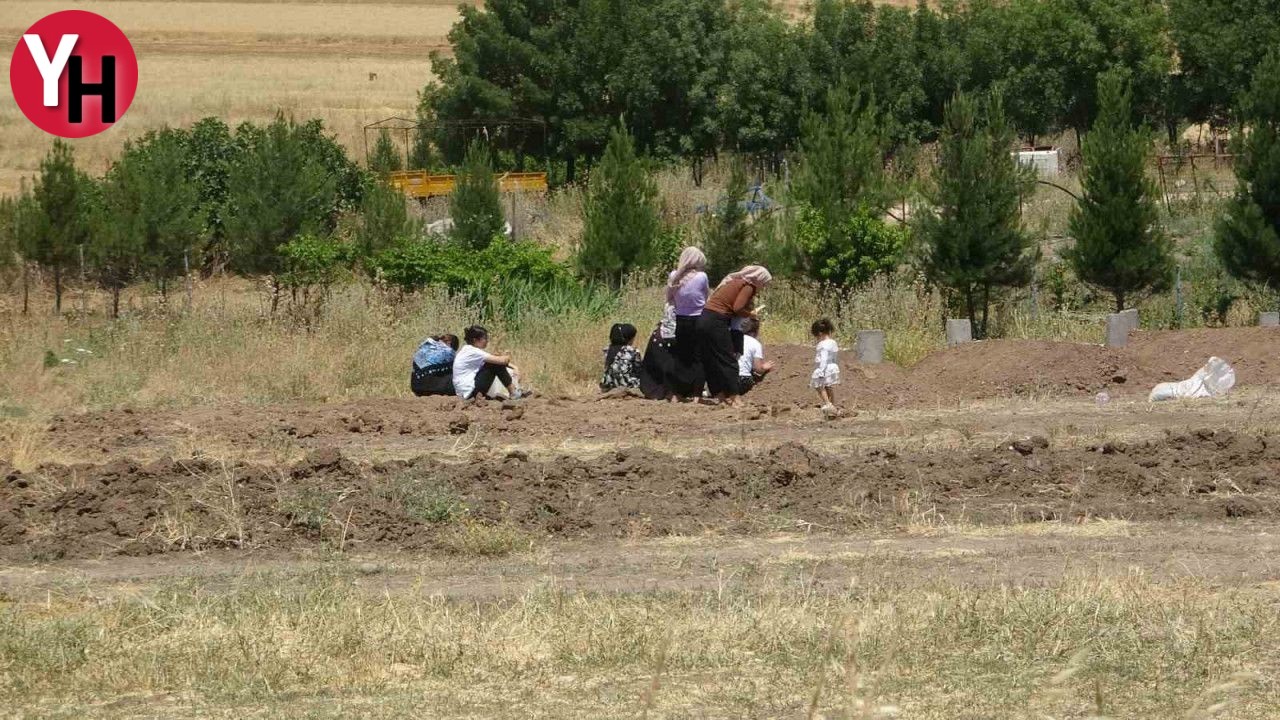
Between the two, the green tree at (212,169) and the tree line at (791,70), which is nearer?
the green tree at (212,169)

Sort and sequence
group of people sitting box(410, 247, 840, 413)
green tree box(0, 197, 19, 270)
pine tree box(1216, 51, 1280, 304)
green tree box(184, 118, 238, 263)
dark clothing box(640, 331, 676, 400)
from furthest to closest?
1. green tree box(184, 118, 238, 263)
2. green tree box(0, 197, 19, 270)
3. pine tree box(1216, 51, 1280, 304)
4. dark clothing box(640, 331, 676, 400)
5. group of people sitting box(410, 247, 840, 413)

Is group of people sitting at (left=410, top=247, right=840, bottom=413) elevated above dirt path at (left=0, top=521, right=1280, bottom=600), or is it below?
above

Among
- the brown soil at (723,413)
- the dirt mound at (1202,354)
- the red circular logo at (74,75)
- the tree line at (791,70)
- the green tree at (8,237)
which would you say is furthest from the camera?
the tree line at (791,70)

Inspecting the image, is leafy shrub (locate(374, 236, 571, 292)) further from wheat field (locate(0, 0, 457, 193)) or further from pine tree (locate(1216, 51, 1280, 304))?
wheat field (locate(0, 0, 457, 193))


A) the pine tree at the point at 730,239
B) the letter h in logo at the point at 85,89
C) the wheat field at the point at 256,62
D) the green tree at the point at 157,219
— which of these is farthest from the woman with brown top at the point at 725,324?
the wheat field at the point at 256,62

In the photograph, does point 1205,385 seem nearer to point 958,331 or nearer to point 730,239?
point 958,331

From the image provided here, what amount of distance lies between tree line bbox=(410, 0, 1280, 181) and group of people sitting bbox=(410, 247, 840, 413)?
2469 centimetres

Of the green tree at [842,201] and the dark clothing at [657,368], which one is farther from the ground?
the green tree at [842,201]


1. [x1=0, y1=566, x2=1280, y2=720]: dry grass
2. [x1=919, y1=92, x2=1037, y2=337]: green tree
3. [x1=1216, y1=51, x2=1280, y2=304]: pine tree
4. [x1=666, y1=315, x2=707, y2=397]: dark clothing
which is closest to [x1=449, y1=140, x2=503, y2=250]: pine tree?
[x1=919, y1=92, x2=1037, y2=337]: green tree

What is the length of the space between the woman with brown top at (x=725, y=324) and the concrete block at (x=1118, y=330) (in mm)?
4736

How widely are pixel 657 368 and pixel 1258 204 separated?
8411 millimetres

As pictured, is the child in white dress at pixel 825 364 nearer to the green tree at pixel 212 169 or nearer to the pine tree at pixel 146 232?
the pine tree at pixel 146 232

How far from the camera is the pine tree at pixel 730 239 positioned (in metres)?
20.0

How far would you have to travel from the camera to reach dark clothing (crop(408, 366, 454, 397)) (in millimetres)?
14555
